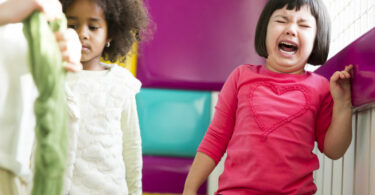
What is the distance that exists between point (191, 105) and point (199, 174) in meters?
0.86

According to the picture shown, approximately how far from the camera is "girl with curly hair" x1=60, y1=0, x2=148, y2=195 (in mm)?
1079

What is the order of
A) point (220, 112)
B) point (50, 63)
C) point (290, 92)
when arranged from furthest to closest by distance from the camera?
point (220, 112)
point (290, 92)
point (50, 63)

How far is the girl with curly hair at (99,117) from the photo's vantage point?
3.54ft

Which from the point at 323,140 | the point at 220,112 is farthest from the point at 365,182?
the point at 220,112

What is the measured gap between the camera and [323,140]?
3.16 ft

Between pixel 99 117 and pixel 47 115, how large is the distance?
0.70 metres

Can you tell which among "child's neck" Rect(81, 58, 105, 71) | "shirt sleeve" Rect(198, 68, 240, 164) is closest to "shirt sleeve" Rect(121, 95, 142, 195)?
"child's neck" Rect(81, 58, 105, 71)

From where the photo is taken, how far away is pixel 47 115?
445 mm

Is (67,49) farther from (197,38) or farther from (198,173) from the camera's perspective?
(197,38)

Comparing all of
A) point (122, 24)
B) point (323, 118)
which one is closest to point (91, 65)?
point (122, 24)

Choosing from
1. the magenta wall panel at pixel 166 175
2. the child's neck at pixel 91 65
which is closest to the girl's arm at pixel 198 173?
the child's neck at pixel 91 65

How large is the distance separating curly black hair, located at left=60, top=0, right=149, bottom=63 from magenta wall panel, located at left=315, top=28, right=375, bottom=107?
0.69 meters

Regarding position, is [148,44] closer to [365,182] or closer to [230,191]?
[230,191]

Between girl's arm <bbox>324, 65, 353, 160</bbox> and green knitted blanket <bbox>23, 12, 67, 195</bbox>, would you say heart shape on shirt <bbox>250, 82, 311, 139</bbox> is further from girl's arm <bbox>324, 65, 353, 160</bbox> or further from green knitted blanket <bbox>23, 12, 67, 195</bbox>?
green knitted blanket <bbox>23, 12, 67, 195</bbox>
